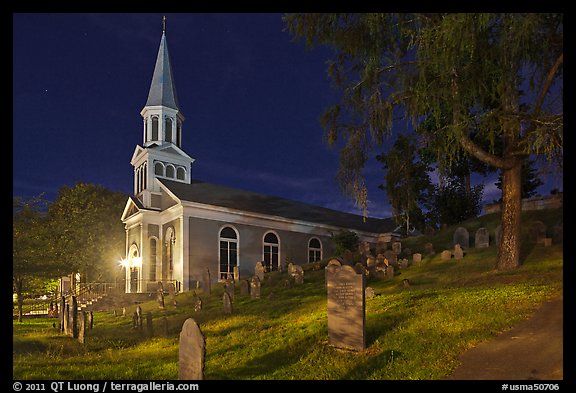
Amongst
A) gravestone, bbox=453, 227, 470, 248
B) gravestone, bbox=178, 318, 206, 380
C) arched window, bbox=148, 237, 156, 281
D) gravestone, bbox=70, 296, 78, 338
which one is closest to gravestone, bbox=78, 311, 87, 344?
gravestone, bbox=70, 296, 78, 338

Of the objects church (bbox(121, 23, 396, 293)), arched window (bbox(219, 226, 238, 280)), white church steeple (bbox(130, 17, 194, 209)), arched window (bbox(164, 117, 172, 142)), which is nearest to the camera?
church (bbox(121, 23, 396, 293))

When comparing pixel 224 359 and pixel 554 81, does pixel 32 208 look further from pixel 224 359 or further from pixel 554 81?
pixel 554 81

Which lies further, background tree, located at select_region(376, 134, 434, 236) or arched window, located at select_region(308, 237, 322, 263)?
arched window, located at select_region(308, 237, 322, 263)

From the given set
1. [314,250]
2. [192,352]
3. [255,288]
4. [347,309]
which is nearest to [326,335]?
[347,309]

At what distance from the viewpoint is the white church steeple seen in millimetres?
32906

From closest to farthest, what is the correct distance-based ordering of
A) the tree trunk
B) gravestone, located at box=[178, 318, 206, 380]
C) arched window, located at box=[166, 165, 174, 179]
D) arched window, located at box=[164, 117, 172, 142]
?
gravestone, located at box=[178, 318, 206, 380], the tree trunk, arched window, located at box=[166, 165, 174, 179], arched window, located at box=[164, 117, 172, 142]

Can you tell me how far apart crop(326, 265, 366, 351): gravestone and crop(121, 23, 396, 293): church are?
1910 cm

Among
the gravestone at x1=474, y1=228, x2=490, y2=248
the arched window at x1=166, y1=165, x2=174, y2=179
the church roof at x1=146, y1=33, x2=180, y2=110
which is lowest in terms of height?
the gravestone at x1=474, y1=228, x2=490, y2=248

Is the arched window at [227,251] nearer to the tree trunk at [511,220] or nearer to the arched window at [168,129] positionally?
the arched window at [168,129]

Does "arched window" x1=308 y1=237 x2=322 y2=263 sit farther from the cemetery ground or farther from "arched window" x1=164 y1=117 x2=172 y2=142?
the cemetery ground

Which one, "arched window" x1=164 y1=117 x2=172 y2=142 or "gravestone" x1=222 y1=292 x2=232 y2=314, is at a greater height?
"arched window" x1=164 y1=117 x2=172 y2=142
